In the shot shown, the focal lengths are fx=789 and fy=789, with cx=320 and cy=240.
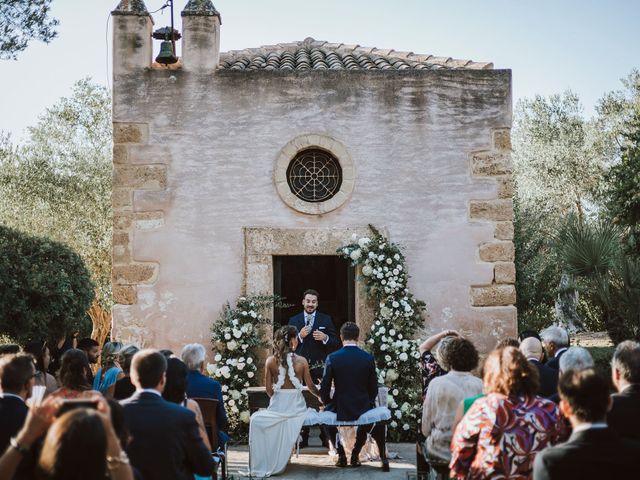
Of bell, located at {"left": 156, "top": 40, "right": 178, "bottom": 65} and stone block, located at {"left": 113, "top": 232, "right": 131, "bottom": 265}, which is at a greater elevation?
→ bell, located at {"left": 156, "top": 40, "right": 178, "bottom": 65}

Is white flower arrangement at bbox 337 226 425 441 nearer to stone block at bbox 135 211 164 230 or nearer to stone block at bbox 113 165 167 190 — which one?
stone block at bbox 135 211 164 230

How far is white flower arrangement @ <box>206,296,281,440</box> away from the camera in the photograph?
10.1 meters

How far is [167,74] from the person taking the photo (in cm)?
1090

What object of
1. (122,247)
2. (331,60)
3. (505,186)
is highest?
(331,60)

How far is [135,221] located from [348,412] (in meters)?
4.34

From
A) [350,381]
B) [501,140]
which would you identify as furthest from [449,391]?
[501,140]

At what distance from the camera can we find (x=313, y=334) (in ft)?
32.7

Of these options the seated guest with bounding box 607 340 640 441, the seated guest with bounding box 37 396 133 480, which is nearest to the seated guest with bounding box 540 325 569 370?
the seated guest with bounding box 607 340 640 441

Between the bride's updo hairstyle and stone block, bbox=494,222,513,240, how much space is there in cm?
382

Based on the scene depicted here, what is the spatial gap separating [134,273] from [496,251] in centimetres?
489

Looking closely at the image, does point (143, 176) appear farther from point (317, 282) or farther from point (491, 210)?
point (317, 282)

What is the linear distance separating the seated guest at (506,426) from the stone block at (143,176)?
23.7 ft

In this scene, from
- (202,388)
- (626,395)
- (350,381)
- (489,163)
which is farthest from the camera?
(489,163)

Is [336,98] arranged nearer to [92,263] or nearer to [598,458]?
[598,458]
